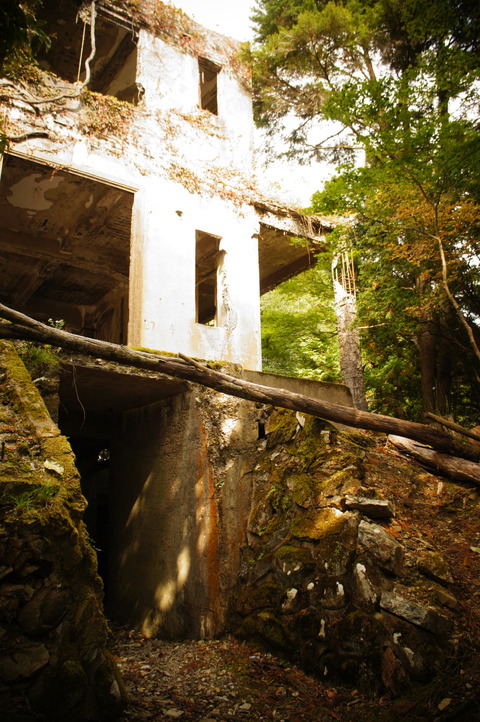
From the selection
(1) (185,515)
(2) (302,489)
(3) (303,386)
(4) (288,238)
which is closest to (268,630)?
(2) (302,489)

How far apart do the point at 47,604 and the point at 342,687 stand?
2913 millimetres

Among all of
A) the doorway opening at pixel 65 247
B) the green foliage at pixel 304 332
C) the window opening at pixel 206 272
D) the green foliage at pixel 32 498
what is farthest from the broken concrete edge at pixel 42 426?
the green foliage at pixel 304 332

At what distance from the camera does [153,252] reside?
9203mm

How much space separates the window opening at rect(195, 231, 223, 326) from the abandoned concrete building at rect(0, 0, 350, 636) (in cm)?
6

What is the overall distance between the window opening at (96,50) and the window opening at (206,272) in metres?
3.60

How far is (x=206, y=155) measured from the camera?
10.6 metres

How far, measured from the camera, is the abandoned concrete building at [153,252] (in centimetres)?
702

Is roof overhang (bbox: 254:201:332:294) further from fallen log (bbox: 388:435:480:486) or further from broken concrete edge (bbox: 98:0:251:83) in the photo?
fallen log (bbox: 388:435:480:486)

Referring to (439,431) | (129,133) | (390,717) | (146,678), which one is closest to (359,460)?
(439,431)

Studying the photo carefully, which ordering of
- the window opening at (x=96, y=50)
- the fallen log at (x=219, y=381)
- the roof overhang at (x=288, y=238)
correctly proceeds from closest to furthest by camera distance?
the fallen log at (x=219, y=381) < the window opening at (x=96, y=50) < the roof overhang at (x=288, y=238)

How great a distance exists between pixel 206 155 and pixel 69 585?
932 cm

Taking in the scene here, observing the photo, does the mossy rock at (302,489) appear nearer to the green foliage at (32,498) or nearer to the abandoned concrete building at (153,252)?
the abandoned concrete building at (153,252)

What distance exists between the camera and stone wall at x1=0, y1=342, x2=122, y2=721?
3303 millimetres

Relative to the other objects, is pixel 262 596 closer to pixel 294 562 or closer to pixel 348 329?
pixel 294 562
